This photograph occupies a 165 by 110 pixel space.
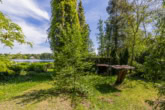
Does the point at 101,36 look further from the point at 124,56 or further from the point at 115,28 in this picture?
the point at 124,56

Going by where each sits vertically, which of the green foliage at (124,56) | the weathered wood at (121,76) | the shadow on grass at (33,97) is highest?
the green foliage at (124,56)

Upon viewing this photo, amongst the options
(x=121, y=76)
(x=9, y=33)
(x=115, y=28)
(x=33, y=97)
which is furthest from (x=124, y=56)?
(x=9, y=33)

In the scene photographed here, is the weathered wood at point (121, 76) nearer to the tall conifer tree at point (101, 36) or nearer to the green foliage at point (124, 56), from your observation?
the green foliage at point (124, 56)

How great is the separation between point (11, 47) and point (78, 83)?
2.32m

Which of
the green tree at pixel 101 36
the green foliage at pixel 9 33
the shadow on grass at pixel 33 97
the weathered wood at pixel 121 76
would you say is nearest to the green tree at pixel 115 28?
the green tree at pixel 101 36

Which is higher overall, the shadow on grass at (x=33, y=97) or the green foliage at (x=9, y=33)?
the green foliage at (x=9, y=33)

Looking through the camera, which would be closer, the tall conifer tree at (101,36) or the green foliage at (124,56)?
the green foliage at (124,56)

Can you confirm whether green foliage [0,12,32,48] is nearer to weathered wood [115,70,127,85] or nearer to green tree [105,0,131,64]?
weathered wood [115,70,127,85]

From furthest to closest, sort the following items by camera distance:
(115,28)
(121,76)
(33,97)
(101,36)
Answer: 1. (101,36)
2. (115,28)
3. (121,76)
4. (33,97)

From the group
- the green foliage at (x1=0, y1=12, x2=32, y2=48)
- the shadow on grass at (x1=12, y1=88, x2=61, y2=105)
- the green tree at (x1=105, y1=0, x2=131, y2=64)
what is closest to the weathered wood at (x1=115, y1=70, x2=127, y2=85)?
the green tree at (x1=105, y1=0, x2=131, y2=64)

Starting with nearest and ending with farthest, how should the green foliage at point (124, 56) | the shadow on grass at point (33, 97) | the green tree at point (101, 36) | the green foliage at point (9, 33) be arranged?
the green foliage at point (9, 33) < the shadow on grass at point (33, 97) < the green foliage at point (124, 56) < the green tree at point (101, 36)

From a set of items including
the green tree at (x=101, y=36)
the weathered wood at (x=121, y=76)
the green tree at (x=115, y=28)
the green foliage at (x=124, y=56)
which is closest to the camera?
the weathered wood at (x=121, y=76)

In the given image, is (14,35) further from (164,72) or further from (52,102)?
(52,102)

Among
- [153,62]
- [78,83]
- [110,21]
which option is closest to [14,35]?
[78,83]
